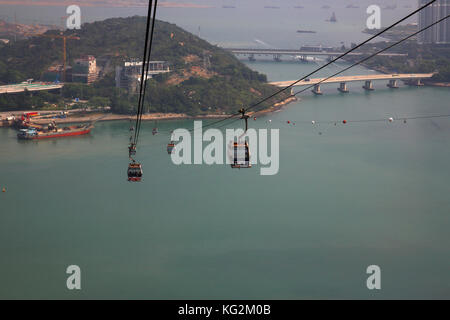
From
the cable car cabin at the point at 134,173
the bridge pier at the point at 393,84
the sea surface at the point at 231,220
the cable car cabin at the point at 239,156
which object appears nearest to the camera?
the cable car cabin at the point at 239,156

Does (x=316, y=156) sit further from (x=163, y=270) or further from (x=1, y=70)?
(x=1, y=70)

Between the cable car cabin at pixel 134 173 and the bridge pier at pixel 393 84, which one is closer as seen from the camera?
the cable car cabin at pixel 134 173

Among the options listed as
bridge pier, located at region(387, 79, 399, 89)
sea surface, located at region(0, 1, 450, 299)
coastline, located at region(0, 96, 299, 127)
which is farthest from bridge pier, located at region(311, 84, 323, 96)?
sea surface, located at region(0, 1, 450, 299)

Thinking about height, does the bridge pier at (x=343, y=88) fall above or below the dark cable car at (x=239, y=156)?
above

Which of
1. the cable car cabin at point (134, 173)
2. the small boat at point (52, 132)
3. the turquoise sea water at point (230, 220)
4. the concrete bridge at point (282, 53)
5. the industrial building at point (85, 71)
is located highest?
the concrete bridge at point (282, 53)

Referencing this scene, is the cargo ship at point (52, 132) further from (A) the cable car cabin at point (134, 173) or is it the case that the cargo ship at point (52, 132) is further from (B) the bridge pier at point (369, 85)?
(B) the bridge pier at point (369, 85)

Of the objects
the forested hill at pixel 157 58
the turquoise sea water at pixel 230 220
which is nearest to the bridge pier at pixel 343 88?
the forested hill at pixel 157 58

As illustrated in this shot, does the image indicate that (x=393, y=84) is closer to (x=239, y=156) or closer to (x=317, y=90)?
(x=317, y=90)

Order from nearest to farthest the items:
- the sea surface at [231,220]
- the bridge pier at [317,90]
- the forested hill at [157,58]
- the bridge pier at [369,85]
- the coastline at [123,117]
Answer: the sea surface at [231,220] < the coastline at [123,117] < the forested hill at [157,58] < the bridge pier at [317,90] < the bridge pier at [369,85]
